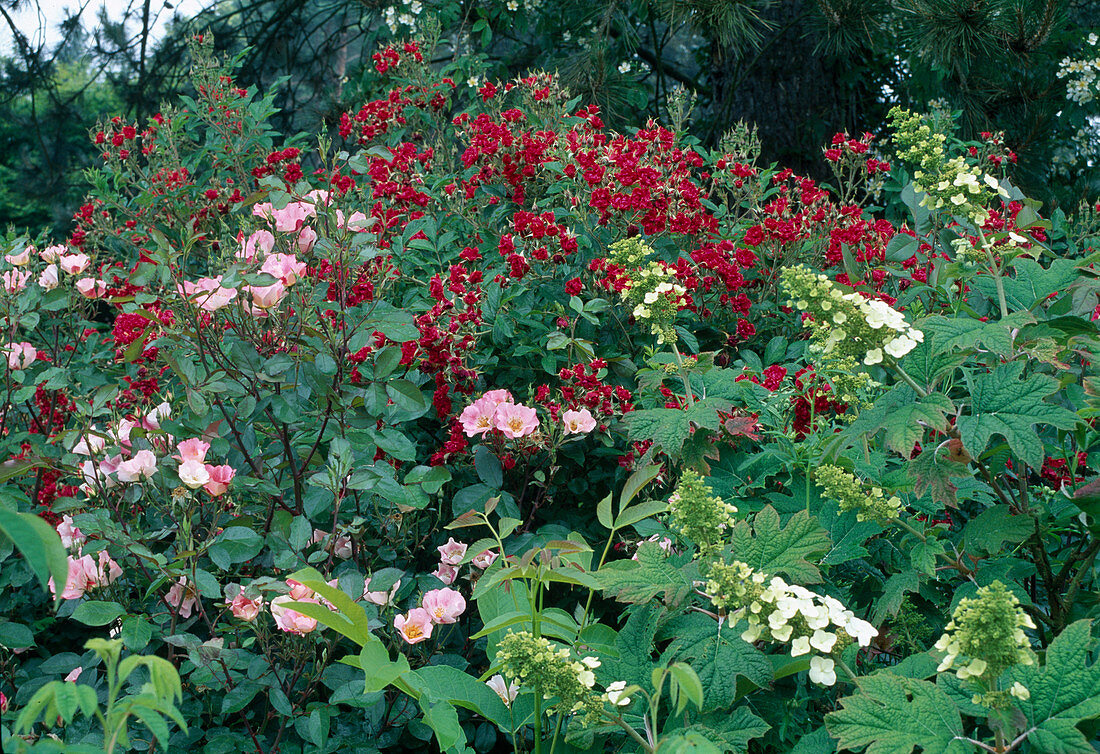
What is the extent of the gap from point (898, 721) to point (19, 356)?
195 centimetres

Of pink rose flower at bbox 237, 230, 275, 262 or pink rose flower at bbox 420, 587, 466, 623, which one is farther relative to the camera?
pink rose flower at bbox 237, 230, 275, 262

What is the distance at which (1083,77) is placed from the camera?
4.54 metres

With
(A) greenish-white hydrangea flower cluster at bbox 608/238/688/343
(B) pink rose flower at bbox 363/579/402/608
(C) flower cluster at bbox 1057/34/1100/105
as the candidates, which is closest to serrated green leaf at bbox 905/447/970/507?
(A) greenish-white hydrangea flower cluster at bbox 608/238/688/343

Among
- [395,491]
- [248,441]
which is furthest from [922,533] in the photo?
[248,441]

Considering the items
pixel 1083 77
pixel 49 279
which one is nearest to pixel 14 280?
pixel 49 279

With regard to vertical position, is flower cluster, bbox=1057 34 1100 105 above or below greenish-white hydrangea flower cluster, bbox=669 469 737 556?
above

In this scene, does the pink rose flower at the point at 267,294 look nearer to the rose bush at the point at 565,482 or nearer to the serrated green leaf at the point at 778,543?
the rose bush at the point at 565,482

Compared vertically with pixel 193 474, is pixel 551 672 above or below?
below

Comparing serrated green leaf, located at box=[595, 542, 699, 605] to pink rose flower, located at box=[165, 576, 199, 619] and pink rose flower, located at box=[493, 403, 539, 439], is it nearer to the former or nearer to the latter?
pink rose flower, located at box=[493, 403, 539, 439]

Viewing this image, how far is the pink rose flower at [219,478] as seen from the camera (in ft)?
4.99

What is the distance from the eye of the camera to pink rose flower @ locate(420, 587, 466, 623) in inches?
60.6

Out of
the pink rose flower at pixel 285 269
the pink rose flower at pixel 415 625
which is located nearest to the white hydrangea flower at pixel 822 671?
the pink rose flower at pixel 415 625

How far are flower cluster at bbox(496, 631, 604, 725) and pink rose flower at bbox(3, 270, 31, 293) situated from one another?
165 cm

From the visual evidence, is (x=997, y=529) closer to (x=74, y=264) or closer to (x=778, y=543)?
(x=778, y=543)
